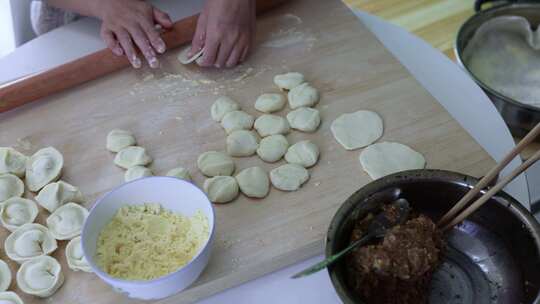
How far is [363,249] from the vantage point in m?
0.97

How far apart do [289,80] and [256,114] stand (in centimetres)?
14

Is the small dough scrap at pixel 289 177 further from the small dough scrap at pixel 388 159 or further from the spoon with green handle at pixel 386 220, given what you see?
the spoon with green handle at pixel 386 220

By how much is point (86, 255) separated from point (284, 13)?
1.01 metres

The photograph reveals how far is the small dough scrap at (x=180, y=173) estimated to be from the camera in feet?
4.22

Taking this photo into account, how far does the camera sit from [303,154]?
1.32 metres

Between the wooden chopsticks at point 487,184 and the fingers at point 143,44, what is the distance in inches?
35.9

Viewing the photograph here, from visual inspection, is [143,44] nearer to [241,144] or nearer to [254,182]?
[241,144]

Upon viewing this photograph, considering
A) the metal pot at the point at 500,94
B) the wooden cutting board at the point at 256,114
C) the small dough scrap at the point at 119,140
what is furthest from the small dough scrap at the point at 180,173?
the metal pot at the point at 500,94

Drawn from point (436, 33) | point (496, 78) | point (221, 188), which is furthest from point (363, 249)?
point (436, 33)

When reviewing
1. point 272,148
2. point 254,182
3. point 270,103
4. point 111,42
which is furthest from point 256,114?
point 111,42

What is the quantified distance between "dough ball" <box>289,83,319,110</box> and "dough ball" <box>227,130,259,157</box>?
163 millimetres

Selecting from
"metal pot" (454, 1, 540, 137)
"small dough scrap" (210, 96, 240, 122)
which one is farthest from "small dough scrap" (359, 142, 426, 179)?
"metal pot" (454, 1, 540, 137)

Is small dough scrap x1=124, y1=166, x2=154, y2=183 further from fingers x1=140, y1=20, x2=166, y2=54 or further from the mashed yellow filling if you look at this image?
fingers x1=140, y1=20, x2=166, y2=54

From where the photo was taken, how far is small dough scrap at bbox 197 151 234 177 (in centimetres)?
130
